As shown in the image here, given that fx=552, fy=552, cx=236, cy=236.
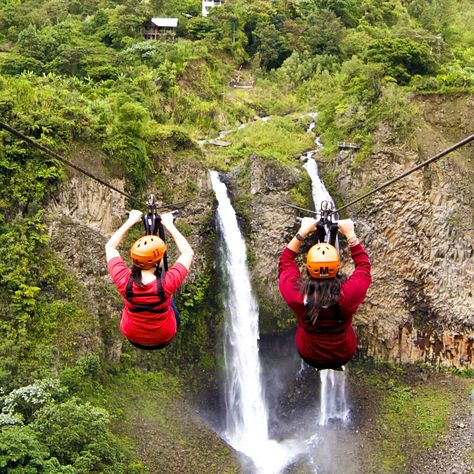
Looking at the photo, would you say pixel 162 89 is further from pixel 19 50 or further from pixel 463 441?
pixel 463 441

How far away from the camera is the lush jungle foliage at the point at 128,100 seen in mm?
13320

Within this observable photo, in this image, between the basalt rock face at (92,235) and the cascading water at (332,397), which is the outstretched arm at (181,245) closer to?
the basalt rock face at (92,235)

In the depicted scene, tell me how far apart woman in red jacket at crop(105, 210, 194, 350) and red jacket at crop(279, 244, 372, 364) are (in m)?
0.85

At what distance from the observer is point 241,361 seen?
18984 mm

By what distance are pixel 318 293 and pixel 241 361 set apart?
51.2 ft

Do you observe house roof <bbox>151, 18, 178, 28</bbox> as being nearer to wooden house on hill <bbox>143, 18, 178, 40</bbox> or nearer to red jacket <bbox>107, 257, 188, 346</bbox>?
wooden house on hill <bbox>143, 18, 178, 40</bbox>

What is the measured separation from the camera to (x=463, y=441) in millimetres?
17781

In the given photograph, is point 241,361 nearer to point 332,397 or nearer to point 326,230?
point 332,397

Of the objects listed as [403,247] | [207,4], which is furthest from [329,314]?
[207,4]

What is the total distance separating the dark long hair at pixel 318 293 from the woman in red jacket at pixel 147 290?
101 centimetres

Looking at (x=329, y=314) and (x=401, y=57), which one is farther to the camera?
(x=401, y=57)

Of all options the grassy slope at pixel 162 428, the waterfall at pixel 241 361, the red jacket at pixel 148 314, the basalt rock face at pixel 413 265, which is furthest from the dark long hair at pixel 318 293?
the basalt rock face at pixel 413 265

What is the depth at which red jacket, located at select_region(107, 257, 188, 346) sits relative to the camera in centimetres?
Result: 421

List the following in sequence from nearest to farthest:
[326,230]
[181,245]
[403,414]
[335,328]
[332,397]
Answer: [335,328] → [326,230] → [181,245] → [403,414] → [332,397]
